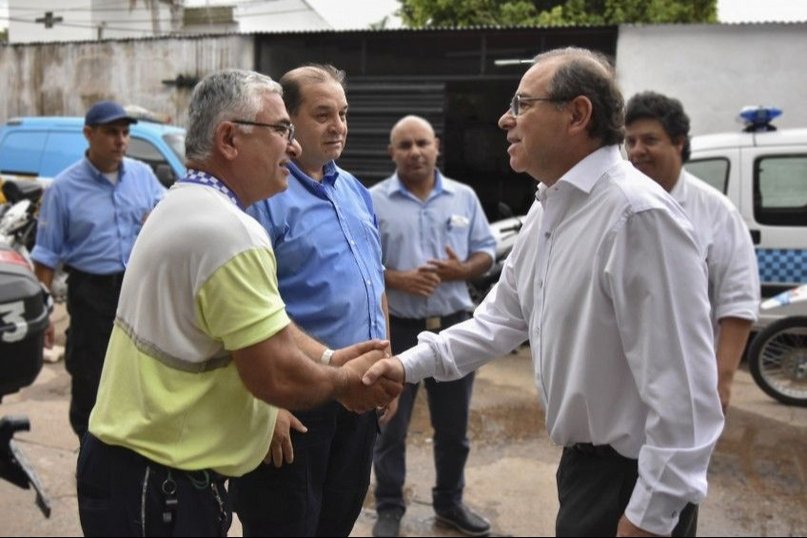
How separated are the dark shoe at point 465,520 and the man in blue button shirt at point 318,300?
1.34 m

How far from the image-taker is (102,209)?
4.29 metres

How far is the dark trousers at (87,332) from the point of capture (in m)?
4.10

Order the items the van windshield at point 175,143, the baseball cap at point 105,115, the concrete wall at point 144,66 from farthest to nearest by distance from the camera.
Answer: the concrete wall at point 144,66
the van windshield at point 175,143
the baseball cap at point 105,115

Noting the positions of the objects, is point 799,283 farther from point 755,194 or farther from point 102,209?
point 102,209

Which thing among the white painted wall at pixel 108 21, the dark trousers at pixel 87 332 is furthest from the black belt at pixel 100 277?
the white painted wall at pixel 108 21

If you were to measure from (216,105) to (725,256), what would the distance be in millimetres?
1802

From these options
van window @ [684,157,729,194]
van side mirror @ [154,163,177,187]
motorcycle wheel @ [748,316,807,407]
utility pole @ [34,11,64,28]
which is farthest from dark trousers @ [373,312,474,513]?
utility pole @ [34,11,64,28]

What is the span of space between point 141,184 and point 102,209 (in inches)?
10.9

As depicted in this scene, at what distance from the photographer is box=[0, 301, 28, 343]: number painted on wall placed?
2.38 metres

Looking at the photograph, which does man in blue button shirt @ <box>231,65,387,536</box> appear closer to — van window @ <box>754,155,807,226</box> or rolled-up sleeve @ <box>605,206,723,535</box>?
rolled-up sleeve @ <box>605,206,723,535</box>

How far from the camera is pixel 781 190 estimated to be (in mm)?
6305

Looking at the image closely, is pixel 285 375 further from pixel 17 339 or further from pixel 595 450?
pixel 17 339

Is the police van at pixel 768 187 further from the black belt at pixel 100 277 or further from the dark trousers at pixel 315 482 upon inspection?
the dark trousers at pixel 315 482

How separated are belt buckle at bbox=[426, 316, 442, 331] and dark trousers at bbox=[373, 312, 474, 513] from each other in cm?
3
